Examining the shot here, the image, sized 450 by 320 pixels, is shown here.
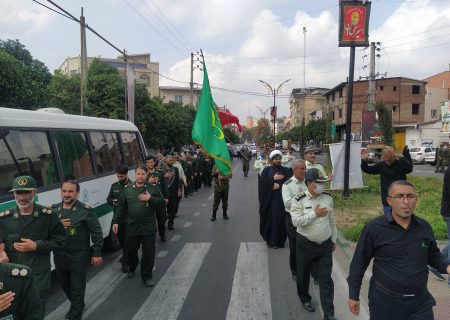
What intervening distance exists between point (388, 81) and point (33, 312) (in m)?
58.4

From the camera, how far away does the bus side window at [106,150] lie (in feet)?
26.6

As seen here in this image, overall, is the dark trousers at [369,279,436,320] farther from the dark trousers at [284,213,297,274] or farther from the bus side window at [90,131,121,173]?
the bus side window at [90,131,121,173]

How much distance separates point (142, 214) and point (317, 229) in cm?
253

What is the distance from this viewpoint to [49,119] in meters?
6.46

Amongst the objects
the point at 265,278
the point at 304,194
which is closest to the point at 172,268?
the point at 265,278

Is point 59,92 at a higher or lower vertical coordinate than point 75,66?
lower

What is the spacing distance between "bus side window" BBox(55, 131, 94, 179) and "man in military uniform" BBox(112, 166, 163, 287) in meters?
1.16

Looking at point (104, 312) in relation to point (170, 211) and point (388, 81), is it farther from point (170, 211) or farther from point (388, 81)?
point (388, 81)

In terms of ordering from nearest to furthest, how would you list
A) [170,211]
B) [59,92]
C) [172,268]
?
[172,268] < [170,211] < [59,92]

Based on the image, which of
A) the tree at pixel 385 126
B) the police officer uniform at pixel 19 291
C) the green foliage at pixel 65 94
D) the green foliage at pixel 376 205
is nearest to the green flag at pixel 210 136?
the green foliage at pixel 376 205

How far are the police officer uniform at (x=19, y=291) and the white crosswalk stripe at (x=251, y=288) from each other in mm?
2861

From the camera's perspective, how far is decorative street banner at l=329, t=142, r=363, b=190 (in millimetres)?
14039

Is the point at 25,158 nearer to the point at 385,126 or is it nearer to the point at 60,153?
the point at 60,153

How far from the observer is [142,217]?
6.16 metres
